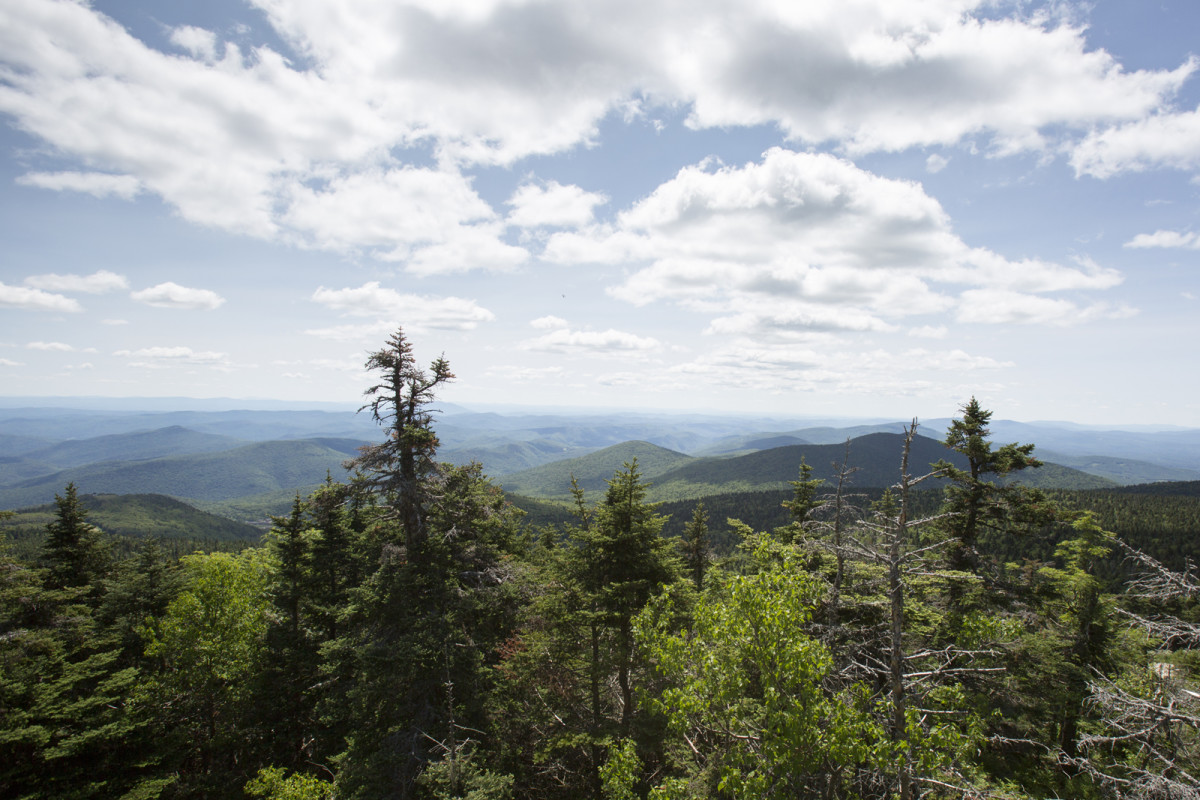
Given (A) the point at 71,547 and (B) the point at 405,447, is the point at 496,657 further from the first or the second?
(A) the point at 71,547

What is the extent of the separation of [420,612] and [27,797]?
1417 cm

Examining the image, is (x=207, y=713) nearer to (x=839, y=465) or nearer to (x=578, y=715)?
(x=578, y=715)

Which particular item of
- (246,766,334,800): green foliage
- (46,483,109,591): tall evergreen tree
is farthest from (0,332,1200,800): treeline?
(46,483,109,591): tall evergreen tree

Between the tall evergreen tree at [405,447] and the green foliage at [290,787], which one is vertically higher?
the tall evergreen tree at [405,447]

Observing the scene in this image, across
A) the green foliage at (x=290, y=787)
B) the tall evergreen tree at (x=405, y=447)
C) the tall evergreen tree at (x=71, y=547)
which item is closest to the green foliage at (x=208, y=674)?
the tall evergreen tree at (x=71, y=547)

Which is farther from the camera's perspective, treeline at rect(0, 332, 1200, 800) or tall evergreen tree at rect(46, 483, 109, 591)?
tall evergreen tree at rect(46, 483, 109, 591)

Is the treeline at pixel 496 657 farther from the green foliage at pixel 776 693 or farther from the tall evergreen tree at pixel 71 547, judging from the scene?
the tall evergreen tree at pixel 71 547

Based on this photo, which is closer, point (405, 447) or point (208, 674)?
point (405, 447)

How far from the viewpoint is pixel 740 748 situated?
9742 mm

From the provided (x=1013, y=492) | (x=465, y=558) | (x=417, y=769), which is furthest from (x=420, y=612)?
(x=1013, y=492)

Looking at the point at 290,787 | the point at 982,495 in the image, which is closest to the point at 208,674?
the point at 290,787

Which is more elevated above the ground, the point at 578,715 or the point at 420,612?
the point at 420,612

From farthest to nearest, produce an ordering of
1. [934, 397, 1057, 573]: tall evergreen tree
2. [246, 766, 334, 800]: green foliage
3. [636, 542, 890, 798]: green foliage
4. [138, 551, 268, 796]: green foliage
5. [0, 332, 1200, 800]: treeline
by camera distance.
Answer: [138, 551, 268, 796]: green foliage, [934, 397, 1057, 573]: tall evergreen tree, [246, 766, 334, 800]: green foliage, [0, 332, 1200, 800]: treeline, [636, 542, 890, 798]: green foliage

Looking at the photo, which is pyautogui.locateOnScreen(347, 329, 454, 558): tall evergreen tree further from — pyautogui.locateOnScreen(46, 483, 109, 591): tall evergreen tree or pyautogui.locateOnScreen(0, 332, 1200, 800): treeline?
pyautogui.locateOnScreen(46, 483, 109, 591): tall evergreen tree
